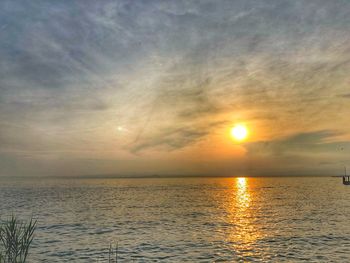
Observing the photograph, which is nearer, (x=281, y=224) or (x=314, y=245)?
(x=314, y=245)

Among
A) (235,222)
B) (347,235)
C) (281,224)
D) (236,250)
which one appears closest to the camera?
(236,250)

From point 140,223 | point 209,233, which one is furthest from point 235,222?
point 140,223

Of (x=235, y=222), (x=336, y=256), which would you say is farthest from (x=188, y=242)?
(x=235, y=222)

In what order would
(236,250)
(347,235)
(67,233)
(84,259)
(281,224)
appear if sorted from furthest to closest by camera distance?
(281,224) → (67,233) → (347,235) → (236,250) → (84,259)

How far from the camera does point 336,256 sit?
32.8m

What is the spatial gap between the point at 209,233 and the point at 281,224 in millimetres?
15837

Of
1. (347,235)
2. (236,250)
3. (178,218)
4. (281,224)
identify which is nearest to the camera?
(236,250)

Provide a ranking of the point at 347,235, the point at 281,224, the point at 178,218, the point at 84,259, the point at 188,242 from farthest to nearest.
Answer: the point at 178,218
the point at 281,224
the point at 347,235
the point at 188,242
the point at 84,259

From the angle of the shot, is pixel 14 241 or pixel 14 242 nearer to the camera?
pixel 14 241

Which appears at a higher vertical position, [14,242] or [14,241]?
[14,241]

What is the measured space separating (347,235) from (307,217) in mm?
20979

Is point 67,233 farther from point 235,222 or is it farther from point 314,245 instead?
point 314,245

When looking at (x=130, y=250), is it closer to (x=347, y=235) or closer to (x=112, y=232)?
(x=112, y=232)

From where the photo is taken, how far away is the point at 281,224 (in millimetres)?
55875
